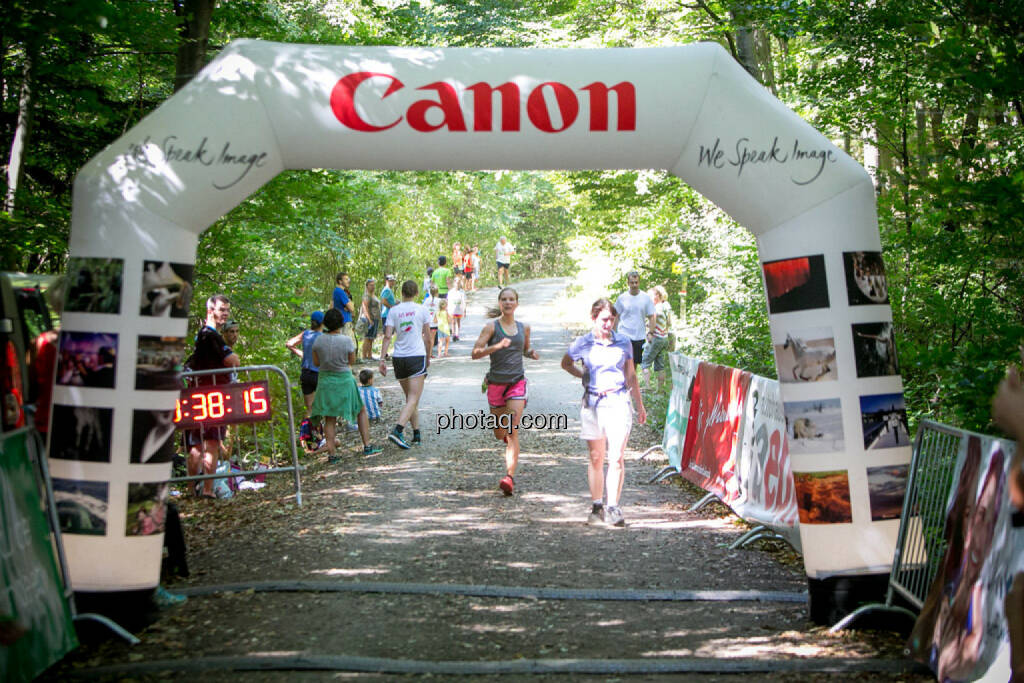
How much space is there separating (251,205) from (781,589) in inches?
299

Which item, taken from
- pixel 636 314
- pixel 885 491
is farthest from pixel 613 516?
pixel 636 314

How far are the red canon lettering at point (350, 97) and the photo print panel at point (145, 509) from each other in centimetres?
272

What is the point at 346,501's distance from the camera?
9.87 metres

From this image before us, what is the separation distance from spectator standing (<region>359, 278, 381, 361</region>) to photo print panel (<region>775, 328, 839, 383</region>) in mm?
14605

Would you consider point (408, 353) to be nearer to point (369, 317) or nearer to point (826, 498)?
point (826, 498)

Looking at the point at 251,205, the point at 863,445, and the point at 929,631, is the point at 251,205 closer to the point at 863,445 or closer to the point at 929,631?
the point at 863,445

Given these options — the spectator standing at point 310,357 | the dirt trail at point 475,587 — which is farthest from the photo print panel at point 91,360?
the spectator standing at point 310,357

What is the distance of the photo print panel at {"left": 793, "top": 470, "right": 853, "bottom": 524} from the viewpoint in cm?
620

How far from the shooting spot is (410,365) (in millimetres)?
12547

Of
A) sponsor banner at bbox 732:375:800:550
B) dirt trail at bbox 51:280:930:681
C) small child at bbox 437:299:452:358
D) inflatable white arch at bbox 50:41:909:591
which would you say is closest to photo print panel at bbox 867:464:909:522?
inflatable white arch at bbox 50:41:909:591

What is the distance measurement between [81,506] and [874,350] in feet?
17.4

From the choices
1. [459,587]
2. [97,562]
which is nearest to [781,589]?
[459,587]

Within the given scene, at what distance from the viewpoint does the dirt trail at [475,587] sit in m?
5.54

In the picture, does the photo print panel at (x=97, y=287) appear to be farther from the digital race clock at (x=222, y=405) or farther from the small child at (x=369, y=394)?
the small child at (x=369, y=394)
